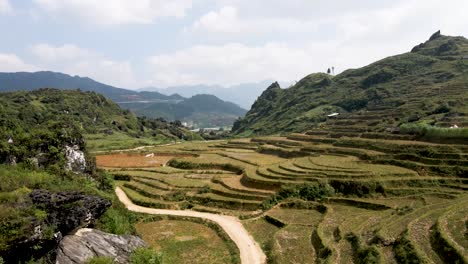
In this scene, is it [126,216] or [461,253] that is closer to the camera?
[461,253]

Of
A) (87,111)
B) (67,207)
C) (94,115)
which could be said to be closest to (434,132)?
(67,207)

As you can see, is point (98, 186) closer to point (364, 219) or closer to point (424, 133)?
point (364, 219)

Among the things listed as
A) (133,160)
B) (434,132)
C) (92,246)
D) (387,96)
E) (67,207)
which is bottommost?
(133,160)

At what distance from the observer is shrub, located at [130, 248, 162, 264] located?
25.2 m

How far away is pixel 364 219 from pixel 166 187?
26035mm

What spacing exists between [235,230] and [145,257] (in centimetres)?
1142

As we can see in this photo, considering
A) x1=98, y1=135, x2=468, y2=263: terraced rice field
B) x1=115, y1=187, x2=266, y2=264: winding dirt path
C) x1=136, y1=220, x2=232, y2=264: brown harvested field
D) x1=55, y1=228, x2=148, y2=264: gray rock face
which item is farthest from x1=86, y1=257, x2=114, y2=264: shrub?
x1=98, y1=135, x2=468, y2=263: terraced rice field

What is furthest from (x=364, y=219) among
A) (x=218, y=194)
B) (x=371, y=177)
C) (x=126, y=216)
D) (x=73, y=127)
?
(x=73, y=127)

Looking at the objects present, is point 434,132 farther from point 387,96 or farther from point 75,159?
point 387,96

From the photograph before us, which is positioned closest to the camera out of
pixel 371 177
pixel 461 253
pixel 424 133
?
pixel 461 253

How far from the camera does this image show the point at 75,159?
36.2 m

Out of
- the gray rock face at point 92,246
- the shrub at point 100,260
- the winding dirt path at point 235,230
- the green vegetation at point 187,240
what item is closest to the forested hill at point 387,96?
the winding dirt path at point 235,230

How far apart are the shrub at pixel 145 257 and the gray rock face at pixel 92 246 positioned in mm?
492

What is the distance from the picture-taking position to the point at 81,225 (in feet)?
86.5
